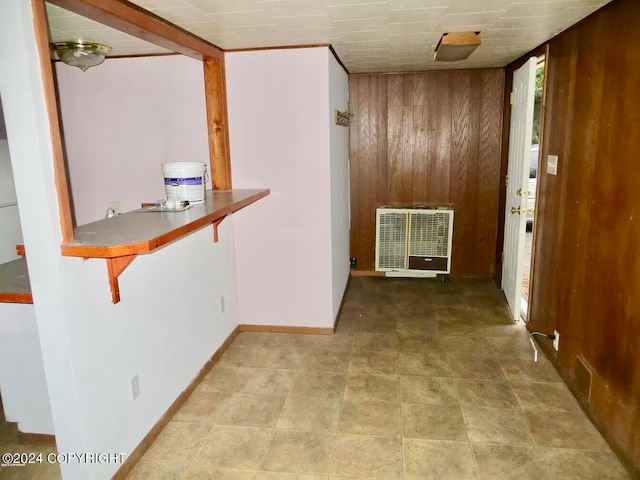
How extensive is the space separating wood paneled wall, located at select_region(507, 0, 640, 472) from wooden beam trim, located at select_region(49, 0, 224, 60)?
222 centimetres

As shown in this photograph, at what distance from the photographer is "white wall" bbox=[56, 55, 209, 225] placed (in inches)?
130

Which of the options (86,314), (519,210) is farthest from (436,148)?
(86,314)

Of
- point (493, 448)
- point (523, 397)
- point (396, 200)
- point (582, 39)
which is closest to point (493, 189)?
point (396, 200)

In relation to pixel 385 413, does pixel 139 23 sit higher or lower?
higher

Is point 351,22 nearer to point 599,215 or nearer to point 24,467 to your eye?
point 599,215

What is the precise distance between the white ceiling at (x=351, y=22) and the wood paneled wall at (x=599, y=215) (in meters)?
0.28

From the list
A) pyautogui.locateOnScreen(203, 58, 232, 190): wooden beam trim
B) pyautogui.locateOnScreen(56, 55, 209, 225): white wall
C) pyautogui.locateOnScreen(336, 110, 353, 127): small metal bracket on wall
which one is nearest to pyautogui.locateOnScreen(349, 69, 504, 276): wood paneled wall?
pyautogui.locateOnScreen(336, 110, 353, 127): small metal bracket on wall

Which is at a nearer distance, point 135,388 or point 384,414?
point 135,388

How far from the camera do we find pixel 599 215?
7.67 feet

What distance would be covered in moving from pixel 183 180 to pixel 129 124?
3.92 ft

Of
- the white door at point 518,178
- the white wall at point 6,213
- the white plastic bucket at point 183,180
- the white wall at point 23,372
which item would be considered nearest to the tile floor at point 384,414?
the white wall at point 23,372

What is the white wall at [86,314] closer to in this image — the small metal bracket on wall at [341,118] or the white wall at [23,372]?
the white wall at [23,372]

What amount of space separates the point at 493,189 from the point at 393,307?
1.67 m

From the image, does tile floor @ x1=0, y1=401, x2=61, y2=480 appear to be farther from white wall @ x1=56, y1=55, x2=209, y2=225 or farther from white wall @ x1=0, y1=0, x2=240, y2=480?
white wall @ x1=56, y1=55, x2=209, y2=225
